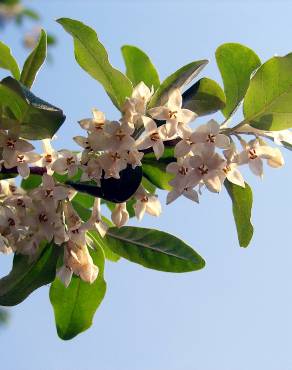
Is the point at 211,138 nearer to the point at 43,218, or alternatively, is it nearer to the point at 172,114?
the point at 172,114

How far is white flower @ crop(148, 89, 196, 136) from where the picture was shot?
5.59 feet

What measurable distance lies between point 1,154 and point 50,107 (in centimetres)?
20

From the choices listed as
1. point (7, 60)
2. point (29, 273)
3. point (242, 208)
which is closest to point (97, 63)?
point (7, 60)

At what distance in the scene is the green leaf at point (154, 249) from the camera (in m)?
2.17

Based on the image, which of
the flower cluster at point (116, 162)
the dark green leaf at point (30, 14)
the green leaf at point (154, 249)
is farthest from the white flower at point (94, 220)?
the dark green leaf at point (30, 14)

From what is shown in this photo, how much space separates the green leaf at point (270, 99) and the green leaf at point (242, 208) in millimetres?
206

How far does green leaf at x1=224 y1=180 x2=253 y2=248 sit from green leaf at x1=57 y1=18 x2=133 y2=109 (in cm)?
44

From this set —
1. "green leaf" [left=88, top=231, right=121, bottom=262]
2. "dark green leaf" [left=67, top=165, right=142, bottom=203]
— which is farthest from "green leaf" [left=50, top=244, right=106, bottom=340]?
"dark green leaf" [left=67, top=165, right=142, bottom=203]

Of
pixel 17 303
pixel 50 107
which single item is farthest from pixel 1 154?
pixel 17 303

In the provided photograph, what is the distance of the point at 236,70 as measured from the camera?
2.03m

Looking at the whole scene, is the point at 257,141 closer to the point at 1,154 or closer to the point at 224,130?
the point at 224,130

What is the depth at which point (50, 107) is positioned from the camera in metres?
1.71

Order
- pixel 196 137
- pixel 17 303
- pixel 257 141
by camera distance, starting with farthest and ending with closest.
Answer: pixel 17 303 → pixel 257 141 → pixel 196 137

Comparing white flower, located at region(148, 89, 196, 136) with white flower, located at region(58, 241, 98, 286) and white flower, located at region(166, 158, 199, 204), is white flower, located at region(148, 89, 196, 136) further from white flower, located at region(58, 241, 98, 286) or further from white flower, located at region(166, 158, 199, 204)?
white flower, located at region(58, 241, 98, 286)
